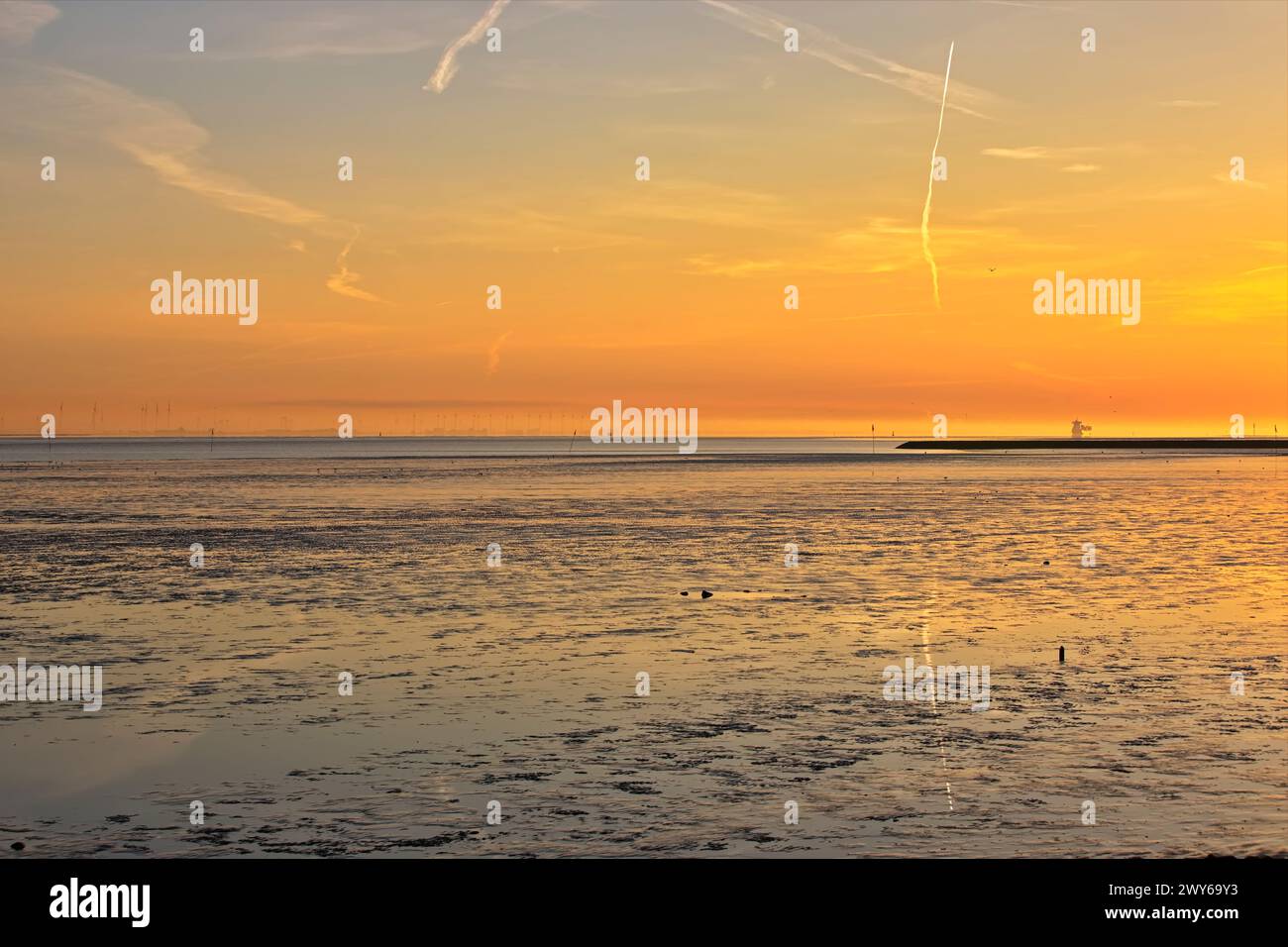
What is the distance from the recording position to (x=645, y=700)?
50.4 ft

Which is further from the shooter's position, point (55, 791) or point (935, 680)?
point (935, 680)

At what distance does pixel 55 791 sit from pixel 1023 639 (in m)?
14.2

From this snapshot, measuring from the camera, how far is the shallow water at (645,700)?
406 inches

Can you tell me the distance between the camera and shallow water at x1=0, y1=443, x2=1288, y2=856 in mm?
10305

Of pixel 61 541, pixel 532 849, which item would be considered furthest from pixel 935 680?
pixel 61 541

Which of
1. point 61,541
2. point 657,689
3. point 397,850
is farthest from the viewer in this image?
point 61,541

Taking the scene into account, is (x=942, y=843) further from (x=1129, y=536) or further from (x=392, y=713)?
(x=1129, y=536)

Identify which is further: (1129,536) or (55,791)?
(1129,536)

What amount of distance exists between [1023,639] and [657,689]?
275 inches
